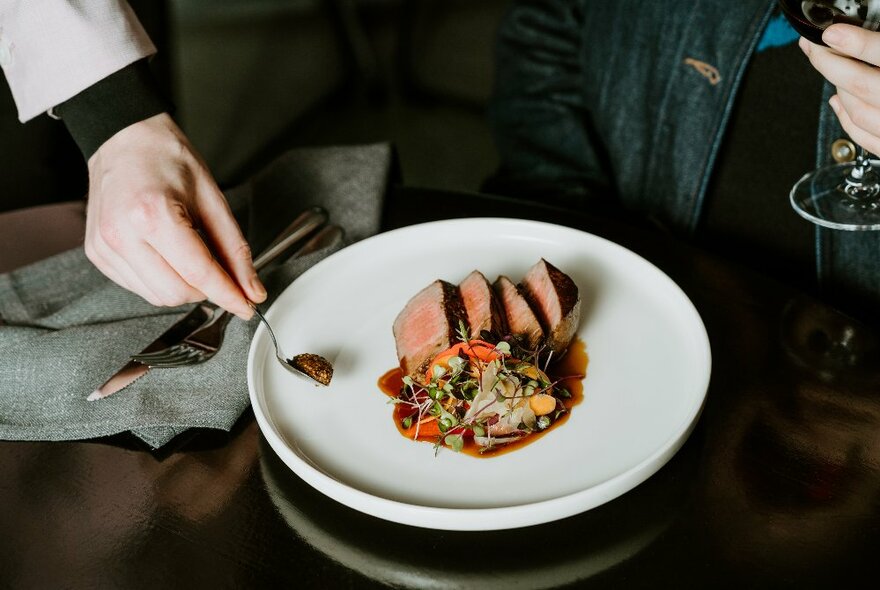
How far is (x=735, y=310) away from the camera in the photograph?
3.99 ft

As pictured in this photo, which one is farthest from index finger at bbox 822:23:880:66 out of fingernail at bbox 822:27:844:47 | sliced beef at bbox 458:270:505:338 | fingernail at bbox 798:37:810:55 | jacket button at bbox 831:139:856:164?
sliced beef at bbox 458:270:505:338

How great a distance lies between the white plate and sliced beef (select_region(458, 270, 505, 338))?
12 centimetres

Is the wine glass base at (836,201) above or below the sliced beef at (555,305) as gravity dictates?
below

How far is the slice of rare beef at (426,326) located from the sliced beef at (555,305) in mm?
111

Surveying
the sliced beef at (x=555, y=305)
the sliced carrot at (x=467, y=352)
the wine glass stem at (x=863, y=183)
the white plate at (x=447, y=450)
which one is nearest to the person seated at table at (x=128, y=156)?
the white plate at (x=447, y=450)

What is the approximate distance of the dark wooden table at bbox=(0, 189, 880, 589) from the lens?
86 cm

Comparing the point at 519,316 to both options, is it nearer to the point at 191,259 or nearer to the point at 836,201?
the point at 191,259

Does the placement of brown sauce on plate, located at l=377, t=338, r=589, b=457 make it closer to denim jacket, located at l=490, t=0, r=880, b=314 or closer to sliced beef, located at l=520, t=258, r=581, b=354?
sliced beef, located at l=520, t=258, r=581, b=354

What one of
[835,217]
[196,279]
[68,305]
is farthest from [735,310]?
[68,305]

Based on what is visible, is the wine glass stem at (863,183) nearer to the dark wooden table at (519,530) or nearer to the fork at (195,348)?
the dark wooden table at (519,530)

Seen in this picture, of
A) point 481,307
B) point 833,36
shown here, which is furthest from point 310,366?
point 833,36

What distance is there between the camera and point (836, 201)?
1.34 m

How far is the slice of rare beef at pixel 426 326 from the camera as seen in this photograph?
107cm

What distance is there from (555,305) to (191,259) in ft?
1.63
